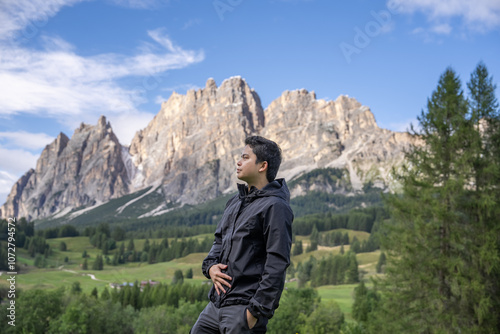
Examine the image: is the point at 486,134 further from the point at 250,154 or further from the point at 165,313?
the point at 165,313

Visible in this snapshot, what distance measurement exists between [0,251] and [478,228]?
3696 inches

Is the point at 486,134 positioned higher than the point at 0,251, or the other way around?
the point at 486,134

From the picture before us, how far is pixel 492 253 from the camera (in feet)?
51.2

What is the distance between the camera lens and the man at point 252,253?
13.3 feet

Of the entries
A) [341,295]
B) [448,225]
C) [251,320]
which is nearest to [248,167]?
[251,320]

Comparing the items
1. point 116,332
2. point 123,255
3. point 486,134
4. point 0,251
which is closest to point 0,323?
point 116,332

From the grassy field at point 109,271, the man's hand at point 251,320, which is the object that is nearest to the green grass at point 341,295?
the grassy field at point 109,271

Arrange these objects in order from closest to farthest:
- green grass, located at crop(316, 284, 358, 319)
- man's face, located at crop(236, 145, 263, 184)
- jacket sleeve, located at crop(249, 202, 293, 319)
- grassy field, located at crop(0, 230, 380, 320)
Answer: jacket sleeve, located at crop(249, 202, 293, 319)
man's face, located at crop(236, 145, 263, 184)
green grass, located at crop(316, 284, 358, 319)
grassy field, located at crop(0, 230, 380, 320)

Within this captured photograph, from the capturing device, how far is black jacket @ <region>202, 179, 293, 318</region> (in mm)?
4016

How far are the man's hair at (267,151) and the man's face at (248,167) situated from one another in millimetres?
50

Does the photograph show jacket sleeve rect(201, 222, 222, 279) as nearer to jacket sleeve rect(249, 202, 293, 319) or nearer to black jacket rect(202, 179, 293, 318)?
black jacket rect(202, 179, 293, 318)

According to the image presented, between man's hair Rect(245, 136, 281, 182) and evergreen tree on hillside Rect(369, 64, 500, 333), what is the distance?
14.1m

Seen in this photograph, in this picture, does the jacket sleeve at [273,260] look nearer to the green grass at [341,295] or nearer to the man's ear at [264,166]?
the man's ear at [264,166]

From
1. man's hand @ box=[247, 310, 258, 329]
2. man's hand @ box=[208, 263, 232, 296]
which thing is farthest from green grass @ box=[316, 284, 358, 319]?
man's hand @ box=[247, 310, 258, 329]
